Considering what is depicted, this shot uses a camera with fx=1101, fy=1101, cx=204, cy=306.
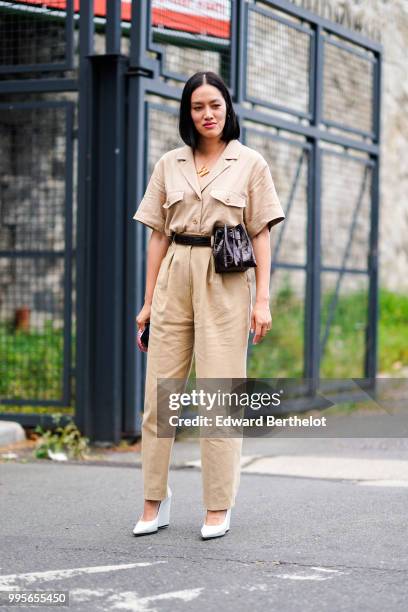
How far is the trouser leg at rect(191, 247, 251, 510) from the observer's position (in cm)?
468

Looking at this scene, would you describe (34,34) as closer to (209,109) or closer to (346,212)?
(209,109)

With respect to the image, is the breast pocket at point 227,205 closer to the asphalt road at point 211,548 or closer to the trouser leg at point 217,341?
the trouser leg at point 217,341

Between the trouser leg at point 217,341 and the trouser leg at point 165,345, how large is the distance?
6cm

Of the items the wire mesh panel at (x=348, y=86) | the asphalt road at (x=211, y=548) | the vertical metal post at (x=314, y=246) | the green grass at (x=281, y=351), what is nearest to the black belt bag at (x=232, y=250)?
the asphalt road at (x=211, y=548)

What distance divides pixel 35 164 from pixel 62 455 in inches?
82.4

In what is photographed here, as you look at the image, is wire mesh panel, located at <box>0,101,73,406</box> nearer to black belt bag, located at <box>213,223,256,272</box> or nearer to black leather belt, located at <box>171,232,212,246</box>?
black leather belt, located at <box>171,232,212,246</box>

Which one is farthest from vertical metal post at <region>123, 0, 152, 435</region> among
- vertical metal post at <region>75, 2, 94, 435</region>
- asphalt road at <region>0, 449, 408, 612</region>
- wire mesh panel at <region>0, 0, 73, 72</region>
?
asphalt road at <region>0, 449, 408, 612</region>

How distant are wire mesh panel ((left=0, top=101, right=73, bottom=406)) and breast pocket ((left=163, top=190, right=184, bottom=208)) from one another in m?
2.94

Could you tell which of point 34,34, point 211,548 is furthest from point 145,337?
point 34,34

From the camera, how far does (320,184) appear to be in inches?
371

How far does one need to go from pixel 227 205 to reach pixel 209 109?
420mm

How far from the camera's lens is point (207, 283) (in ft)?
15.4

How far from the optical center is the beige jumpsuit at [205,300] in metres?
4.68

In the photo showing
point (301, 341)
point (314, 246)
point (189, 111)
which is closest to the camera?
point (189, 111)
